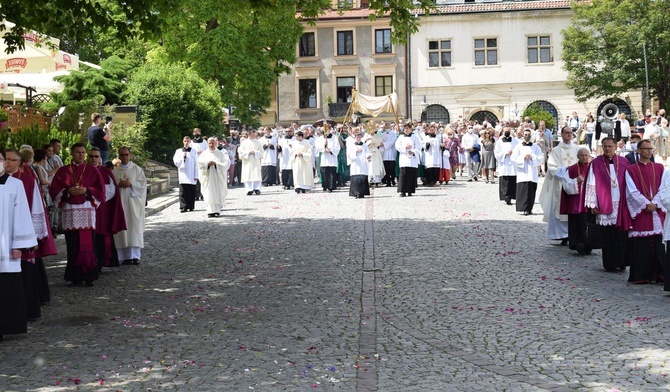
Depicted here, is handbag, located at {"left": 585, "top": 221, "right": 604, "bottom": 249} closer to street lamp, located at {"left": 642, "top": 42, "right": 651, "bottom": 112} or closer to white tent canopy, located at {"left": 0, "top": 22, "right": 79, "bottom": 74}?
white tent canopy, located at {"left": 0, "top": 22, "right": 79, "bottom": 74}

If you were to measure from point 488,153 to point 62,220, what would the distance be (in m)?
21.8

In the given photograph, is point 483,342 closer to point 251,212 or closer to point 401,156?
point 251,212

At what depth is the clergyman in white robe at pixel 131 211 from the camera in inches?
620

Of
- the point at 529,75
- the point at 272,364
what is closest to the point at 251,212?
the point at 272,364

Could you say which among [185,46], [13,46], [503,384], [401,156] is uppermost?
[185,46]

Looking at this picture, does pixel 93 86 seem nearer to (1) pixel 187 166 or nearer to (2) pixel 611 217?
(1) pixel 187 166

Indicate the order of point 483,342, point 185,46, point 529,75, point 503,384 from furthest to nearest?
1. point 529,75
2. point 185,46
3. point 483,342
4. point 503,384

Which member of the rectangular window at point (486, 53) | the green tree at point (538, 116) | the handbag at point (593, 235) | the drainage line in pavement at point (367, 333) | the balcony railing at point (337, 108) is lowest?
the drainage line in pavement at point (367, 333)

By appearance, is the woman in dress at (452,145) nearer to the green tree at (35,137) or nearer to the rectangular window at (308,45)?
the green tree at (35,137)

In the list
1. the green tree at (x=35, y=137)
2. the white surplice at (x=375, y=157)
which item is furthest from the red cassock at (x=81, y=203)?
the white surplice at (x=375, y=157)

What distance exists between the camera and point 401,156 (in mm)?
28391

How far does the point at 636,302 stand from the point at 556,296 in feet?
2.90

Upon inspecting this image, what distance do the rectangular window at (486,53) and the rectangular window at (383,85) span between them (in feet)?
20.4

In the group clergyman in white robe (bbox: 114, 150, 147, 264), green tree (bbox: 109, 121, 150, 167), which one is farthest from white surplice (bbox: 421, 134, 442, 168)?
clergyman in white robe (bbox: 114, 150, 147, 264)
